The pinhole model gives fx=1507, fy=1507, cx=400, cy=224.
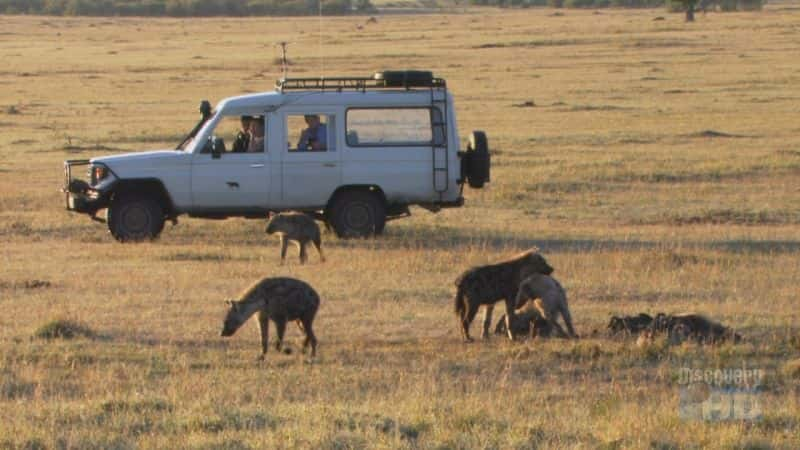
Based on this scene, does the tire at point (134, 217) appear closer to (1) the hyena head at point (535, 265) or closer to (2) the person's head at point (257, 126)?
(2) the person's head at point (257, 126)

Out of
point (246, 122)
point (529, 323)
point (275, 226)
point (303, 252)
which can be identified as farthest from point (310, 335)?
point (246, 122)

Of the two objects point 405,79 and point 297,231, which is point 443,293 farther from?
point 405,79

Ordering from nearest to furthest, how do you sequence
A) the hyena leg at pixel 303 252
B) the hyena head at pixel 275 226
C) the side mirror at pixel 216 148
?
the hyena leg at pixel 303 252 < the hyena head at pixel 275 226 < the side mirror at pixel 216 148

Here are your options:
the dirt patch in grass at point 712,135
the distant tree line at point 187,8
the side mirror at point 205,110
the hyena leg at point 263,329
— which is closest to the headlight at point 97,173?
the side mirror at point 205,110

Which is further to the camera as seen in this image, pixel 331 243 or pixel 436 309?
pixel 331 243

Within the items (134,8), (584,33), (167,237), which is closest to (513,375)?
(167,237)

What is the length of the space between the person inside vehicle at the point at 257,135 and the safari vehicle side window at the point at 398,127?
1.05 m

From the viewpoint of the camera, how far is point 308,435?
848cm

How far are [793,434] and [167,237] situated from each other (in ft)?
37.8

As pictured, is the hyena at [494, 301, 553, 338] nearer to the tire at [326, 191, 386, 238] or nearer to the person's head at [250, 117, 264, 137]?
the tire at [326, 191, 386, 238]

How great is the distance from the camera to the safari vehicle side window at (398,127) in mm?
18406

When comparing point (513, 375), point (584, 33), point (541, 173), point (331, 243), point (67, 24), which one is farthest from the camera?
point (67, 24)

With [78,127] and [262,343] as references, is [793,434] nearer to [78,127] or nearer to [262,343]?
A: [262,343]

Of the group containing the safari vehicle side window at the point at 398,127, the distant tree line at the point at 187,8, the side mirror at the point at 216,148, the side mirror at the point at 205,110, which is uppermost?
the distant tree line at the point at 187,8
